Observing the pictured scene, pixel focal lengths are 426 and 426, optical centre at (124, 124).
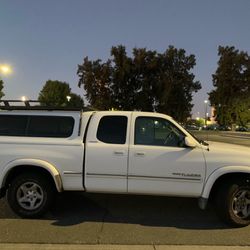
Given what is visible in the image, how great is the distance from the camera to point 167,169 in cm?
680

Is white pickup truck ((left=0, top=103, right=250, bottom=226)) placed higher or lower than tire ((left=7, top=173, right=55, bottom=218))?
higher

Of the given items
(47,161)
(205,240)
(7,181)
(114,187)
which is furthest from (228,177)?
(7,181)

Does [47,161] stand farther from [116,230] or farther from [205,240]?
[205,240]

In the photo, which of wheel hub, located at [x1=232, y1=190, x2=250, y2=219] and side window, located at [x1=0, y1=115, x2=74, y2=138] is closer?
wheel hub, located at [x1=232, y1=190, x2=250, y2=219]

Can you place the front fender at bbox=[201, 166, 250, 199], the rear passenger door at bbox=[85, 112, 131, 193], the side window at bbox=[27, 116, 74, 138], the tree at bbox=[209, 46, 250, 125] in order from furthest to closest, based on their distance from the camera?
the tree at bbox=[209, 46, 250, 125], the side window at bbox=[27, 116, 74, 138], the rear passenger door at bbox=[85, 112, 131, 193], the front fender at bbox=[201, 166, 250, 199]

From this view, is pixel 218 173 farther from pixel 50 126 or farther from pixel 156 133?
pixel 50 126

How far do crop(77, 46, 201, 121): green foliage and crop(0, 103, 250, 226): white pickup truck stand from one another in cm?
2974

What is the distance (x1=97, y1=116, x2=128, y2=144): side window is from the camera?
23.1ft

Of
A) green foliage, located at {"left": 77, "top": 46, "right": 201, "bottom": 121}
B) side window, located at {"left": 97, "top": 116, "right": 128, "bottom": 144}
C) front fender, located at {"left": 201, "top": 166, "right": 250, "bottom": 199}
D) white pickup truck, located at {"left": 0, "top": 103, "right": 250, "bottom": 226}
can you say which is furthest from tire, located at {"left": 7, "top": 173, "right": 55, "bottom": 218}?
green foliage, located at {"left": 77, "top": 46, "right": 201, "bottom": 121}

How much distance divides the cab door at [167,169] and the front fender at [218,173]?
95 millimetres

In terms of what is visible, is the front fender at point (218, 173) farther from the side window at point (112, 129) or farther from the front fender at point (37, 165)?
the front fender at point (37, 165)

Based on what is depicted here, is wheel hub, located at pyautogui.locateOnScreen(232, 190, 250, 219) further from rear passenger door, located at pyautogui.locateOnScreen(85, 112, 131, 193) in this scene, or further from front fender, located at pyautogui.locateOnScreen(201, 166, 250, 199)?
rear passenger door, located at pyautogui.locateOnScreen(85, 112, 131, 193)

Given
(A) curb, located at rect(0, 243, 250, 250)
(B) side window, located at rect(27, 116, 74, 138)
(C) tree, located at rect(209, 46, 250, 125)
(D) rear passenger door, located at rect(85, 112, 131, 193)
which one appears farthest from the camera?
(C) tree, located at rect(209, 46, 250, 125)

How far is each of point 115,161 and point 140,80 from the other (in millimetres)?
32013
